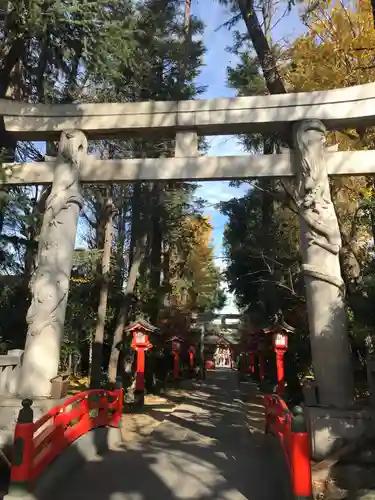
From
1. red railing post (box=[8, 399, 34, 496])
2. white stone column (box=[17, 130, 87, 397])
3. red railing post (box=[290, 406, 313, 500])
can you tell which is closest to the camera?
red railing post (box=[290, 406, 313, 500])

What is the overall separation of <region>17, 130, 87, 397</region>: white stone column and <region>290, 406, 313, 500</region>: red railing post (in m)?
4.36

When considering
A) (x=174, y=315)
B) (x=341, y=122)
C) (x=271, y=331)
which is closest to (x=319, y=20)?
(x=341, y=122)

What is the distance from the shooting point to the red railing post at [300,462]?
4078 mm

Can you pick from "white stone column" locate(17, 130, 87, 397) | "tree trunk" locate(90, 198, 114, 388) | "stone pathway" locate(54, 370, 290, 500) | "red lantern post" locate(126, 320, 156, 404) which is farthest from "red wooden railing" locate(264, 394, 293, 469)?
"tree trunk" locate(90, 198, 114, 388)

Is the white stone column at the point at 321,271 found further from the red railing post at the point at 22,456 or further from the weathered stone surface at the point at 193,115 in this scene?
the red railing post at the point at 22,456

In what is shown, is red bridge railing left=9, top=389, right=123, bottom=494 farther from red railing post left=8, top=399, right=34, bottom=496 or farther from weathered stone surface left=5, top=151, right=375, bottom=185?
weathered stone surface left=5, top=151, right=375, bottom=185

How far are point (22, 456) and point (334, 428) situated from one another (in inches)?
162

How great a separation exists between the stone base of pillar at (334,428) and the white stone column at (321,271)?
37cm

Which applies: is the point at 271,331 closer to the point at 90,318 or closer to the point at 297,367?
the point at 297,367

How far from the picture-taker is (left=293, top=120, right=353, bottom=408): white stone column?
21.5ft

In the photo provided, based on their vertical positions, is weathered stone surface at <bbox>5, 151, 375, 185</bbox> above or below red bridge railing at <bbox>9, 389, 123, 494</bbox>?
above

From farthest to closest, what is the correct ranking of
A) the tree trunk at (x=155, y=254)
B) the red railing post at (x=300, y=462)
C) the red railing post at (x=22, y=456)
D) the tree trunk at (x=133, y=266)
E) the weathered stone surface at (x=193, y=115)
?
the tree trunk at (x=155, y=254)
the tree trunk at (x=133, y=266)
the weathered stone surface at (x=193, y=115)
the red railing post at (x=22, y=456)
the red railing post at (x=300, y=462)

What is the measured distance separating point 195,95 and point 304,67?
7.27m

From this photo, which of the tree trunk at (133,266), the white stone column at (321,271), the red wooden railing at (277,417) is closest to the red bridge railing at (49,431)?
the red wooden railing at (277,417)
